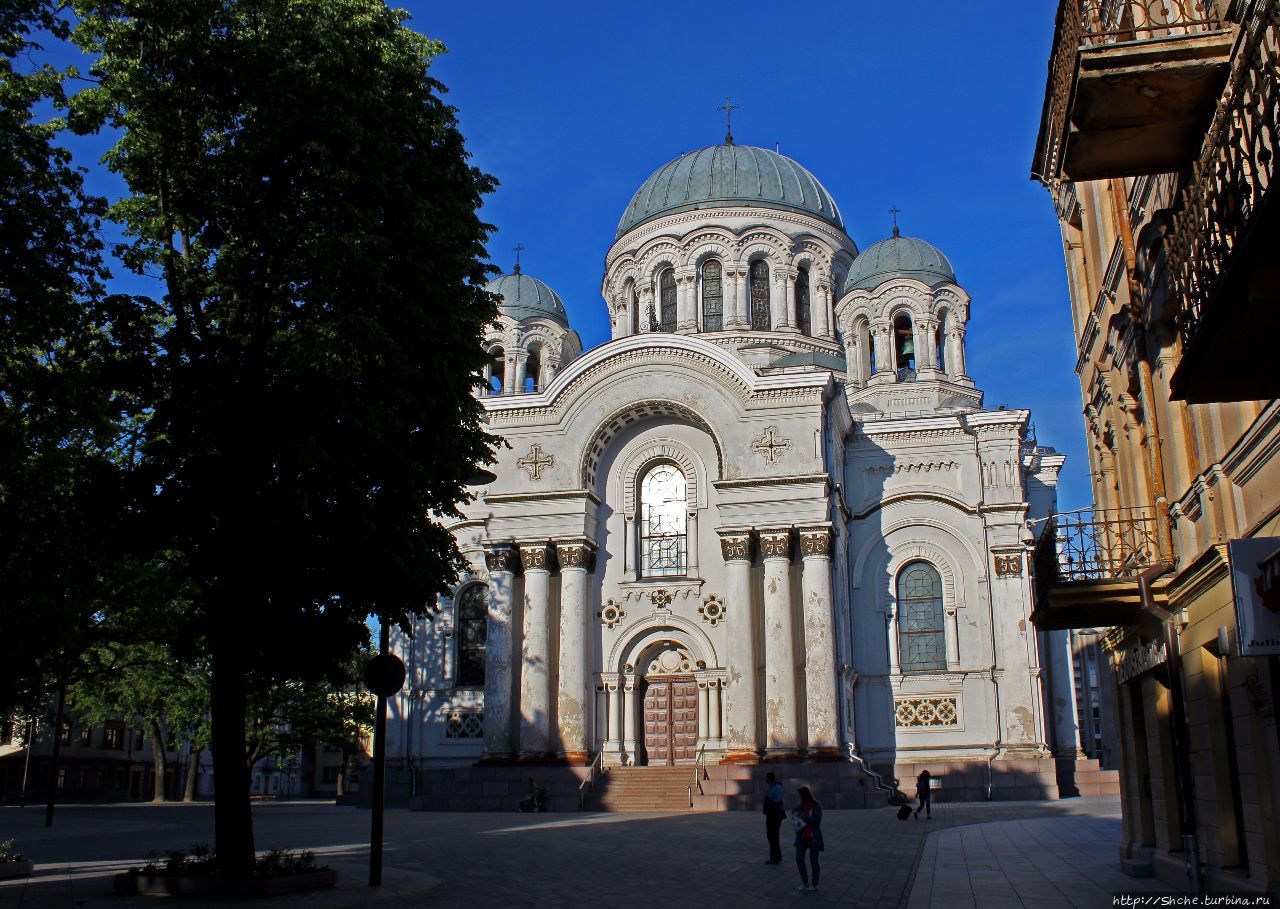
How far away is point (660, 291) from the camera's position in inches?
1705

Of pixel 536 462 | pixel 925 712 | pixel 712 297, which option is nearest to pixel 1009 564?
pixel 925 712

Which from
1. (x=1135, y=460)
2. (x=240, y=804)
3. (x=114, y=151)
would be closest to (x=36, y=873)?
(x=240, y=804)

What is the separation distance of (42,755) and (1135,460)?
183 feet

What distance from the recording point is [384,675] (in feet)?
45.2

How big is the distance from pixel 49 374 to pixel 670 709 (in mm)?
22961

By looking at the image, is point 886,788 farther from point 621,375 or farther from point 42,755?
point 42,755

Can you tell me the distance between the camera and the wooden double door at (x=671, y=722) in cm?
3325

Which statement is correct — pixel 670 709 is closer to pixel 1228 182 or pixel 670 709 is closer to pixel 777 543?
pixel 777 543

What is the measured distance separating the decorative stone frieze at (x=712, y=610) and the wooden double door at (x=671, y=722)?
181 cm

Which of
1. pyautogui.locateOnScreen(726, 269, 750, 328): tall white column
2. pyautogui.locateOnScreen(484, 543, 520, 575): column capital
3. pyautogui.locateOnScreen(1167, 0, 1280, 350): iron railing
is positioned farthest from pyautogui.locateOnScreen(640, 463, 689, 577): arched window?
pyautogui.locateOnScreen(1167, 0, 1280, 350): iron railing

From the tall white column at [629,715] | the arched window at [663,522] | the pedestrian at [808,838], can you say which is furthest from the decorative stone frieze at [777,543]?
the pedestrian at [808,838]

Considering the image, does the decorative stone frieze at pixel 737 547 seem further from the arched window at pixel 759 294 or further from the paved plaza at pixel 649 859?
the arched window at pixel 759 294

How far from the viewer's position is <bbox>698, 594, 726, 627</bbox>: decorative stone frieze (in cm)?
3347

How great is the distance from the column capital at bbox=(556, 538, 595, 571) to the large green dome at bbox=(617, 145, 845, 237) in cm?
1561
